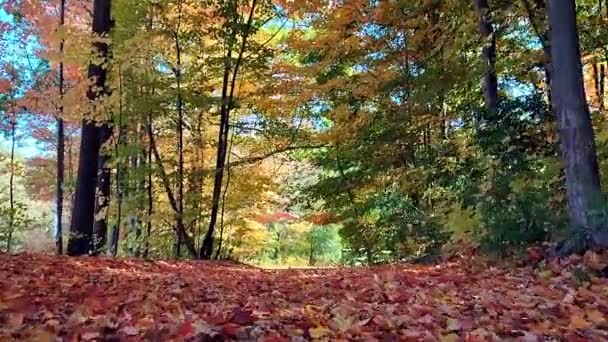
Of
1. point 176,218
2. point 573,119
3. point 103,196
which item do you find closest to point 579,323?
point 573,119

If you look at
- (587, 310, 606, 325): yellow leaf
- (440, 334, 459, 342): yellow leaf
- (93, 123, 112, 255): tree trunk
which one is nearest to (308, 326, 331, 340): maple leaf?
(440, 334, 459, 342): yellow leaf

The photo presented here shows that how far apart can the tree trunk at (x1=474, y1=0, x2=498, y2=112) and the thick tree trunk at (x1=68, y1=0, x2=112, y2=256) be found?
5.09 m

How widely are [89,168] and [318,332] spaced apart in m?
5.76

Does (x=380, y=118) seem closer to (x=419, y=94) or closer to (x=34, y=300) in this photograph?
(x=419, y=94)

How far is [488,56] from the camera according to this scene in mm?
7496

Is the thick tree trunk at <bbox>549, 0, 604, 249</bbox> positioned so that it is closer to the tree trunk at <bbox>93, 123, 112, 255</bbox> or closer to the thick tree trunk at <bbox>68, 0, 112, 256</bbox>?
the thick tree trunk at <bbox>68, 0, 112, 256</bbox>

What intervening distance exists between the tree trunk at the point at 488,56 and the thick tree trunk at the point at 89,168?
201 inches

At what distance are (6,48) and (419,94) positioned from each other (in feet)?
33.7

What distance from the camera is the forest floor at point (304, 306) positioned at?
2.23m

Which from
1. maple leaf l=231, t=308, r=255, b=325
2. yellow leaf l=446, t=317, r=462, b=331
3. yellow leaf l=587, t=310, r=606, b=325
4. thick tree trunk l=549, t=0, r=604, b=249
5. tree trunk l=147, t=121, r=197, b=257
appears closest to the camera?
maple leaf l=231, t=308, r=255, b=325

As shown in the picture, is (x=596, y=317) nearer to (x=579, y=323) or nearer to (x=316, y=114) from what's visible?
(x=579, y=323)

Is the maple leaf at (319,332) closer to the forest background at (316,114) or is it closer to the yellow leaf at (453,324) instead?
the yellow leaf at (453,324)

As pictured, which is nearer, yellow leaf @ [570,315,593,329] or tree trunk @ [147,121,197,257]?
yellow leaf @ [570,315,593,329]

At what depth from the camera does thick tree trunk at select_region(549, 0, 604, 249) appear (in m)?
4.69
